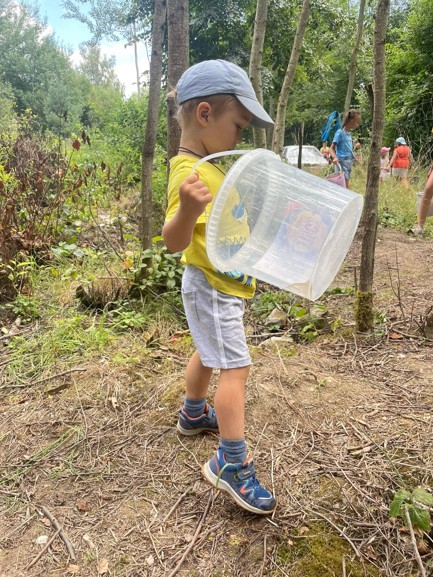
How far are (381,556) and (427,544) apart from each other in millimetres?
154

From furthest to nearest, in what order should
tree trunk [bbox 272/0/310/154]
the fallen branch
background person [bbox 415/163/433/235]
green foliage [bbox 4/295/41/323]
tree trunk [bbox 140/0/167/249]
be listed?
tree trunk [bbox 272/0/310/154] → tree trunk [bbox 140/0/167/249] → green foliage [bbox 4/295/41/323] → background person [bbox 415/163/433/235] → the fallen branch

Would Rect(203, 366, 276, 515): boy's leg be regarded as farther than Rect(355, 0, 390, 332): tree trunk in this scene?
No

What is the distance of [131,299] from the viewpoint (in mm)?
3244

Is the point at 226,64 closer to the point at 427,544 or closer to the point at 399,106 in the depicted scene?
the point at 427,544

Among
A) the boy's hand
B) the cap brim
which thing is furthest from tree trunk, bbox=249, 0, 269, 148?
the boy's hand

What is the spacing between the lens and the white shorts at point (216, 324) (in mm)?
1479

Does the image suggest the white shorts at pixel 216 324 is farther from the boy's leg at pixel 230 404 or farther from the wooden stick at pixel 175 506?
the wooden stick at pixel 175 506

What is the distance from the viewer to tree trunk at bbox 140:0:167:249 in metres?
3.81

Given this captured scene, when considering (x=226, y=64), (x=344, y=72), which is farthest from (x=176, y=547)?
(x=344, y=72)

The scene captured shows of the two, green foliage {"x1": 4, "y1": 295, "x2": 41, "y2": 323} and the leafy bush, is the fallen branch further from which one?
green foliage {"x1": 4, "y1": 295, "x2": 41, "y2": 323}

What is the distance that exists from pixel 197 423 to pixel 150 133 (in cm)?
283

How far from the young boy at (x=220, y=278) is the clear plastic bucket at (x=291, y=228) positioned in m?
0.06

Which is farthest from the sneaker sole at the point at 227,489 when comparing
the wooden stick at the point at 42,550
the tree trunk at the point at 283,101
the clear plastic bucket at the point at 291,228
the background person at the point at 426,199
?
the tree trunk at the point at 283,101

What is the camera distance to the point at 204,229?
148 centimetres
